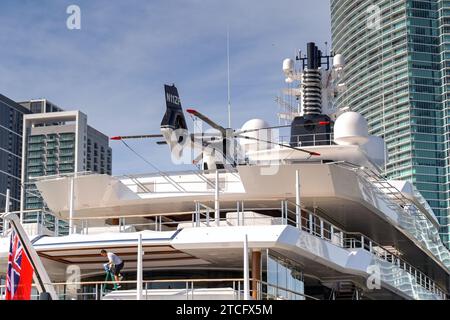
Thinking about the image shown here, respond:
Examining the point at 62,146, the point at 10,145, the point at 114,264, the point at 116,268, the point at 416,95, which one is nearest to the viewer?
the point at 114,264

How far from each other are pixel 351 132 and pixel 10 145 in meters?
90.0

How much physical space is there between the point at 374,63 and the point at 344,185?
12647 cm

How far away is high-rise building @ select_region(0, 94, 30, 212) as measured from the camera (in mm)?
100500

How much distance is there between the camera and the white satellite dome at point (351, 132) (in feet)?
110

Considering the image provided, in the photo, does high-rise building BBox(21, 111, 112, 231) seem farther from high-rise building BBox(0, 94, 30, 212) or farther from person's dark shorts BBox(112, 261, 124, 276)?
person's dark shorts BBox(112, 261, 124, 276)

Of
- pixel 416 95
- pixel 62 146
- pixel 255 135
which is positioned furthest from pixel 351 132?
pixel 416 95

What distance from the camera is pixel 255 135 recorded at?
3569 centimetres

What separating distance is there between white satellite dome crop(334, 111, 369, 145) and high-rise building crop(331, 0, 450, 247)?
121 meters

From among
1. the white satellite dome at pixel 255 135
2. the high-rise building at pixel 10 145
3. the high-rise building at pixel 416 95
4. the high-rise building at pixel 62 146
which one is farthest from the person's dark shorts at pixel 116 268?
the high-rise building at pixel 416 95

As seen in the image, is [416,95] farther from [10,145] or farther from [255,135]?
[255,135]

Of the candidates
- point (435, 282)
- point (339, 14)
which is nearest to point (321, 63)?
point (435, 282)

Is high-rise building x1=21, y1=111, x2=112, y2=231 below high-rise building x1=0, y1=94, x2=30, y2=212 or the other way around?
below

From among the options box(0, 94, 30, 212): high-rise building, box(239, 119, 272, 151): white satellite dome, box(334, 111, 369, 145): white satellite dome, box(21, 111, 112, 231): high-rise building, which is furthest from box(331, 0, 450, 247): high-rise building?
box(334, 111, 369, 145): white satellite dome

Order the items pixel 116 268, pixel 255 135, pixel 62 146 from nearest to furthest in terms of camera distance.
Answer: pixel 116 268
pixel 255 135
pixel 62 146
